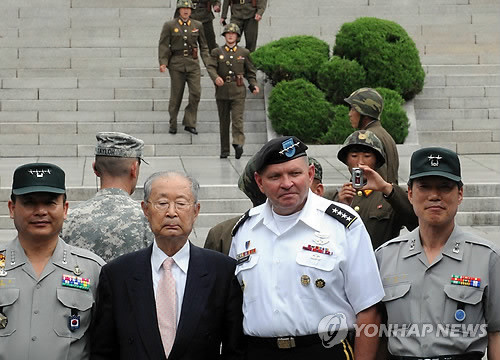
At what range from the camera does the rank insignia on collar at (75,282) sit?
4.75 meters

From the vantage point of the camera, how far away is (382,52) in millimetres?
17156

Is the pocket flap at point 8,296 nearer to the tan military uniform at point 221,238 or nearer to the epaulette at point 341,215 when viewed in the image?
the tan military uniform at point 221,238

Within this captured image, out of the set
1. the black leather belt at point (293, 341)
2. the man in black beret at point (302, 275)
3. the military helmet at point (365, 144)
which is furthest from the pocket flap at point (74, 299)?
the military helmet at point (365, 144)

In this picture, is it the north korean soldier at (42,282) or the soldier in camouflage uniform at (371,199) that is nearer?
the north korean soldier at (42,282)

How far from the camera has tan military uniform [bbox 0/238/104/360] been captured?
464cm

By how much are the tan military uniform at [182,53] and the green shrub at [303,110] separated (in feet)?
4.44

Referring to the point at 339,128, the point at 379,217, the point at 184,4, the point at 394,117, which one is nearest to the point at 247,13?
the point at 184,4

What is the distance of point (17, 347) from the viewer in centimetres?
463

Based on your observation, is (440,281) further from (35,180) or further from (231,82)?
(231,82)

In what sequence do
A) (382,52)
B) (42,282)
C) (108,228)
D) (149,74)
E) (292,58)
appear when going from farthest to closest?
(149,74) < (292,58) < (382,52) < (108,228) < (42,282)

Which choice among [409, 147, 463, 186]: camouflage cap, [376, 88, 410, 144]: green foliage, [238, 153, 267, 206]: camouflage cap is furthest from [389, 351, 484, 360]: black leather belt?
[376, 88, 410, 144]: green foliage

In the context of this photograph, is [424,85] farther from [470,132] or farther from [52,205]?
[52,205]

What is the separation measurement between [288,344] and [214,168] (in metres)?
10.5
